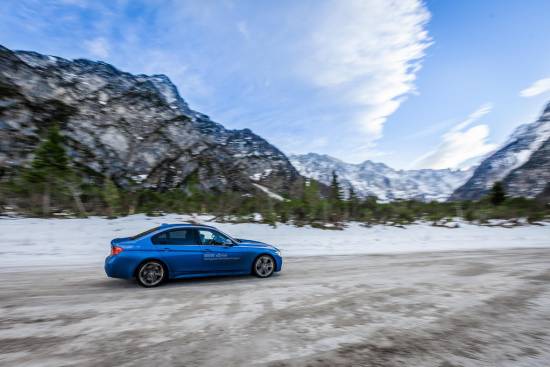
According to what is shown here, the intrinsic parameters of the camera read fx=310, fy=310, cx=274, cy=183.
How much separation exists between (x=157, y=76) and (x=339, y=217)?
599 ft

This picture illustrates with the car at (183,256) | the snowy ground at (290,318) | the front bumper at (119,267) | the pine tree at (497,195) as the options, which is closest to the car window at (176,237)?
the car at (183,256)

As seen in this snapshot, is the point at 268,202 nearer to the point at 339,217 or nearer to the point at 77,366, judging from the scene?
the point at 339,217

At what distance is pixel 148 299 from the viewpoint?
5746 mm

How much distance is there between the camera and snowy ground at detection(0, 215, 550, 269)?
12750 mm

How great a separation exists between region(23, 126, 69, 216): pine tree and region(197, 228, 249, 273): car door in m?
15.4

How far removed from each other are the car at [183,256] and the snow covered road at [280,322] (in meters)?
0.37

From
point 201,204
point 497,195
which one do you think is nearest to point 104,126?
point 201,204

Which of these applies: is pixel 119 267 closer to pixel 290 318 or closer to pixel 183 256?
pixel 183 256

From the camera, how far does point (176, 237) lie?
292 inches

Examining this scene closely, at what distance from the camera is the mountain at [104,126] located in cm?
7406

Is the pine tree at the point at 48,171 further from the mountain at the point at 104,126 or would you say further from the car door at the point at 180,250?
the mountain at the point at 104,126

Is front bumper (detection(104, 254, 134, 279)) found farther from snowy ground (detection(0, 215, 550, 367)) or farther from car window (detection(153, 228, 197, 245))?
car window (detection(153, 228, 197, 245))

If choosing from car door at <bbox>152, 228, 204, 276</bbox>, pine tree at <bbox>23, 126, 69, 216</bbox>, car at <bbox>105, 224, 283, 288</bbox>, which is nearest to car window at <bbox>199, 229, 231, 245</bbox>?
car at <bbox>105, 224, 283, 288</bbox>

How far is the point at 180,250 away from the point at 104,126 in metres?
102
